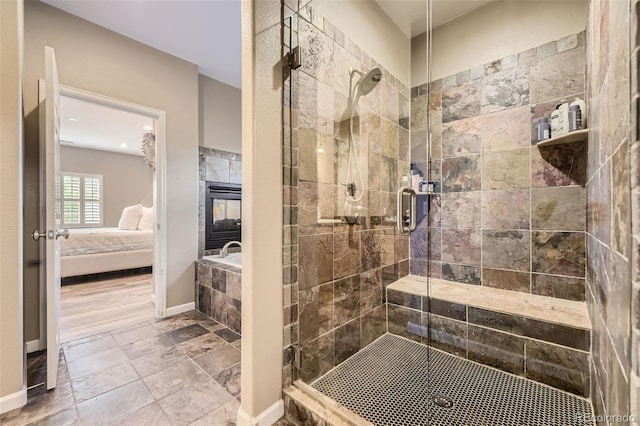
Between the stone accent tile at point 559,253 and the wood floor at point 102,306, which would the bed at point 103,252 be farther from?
the stone accent tile at point 559,253

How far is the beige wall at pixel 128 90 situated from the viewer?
202 cm

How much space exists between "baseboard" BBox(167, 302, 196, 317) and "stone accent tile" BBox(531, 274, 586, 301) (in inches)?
126

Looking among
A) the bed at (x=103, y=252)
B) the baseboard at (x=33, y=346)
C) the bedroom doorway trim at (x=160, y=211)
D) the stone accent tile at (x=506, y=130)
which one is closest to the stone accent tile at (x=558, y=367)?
the stone accent tile at (x=506, y=130)

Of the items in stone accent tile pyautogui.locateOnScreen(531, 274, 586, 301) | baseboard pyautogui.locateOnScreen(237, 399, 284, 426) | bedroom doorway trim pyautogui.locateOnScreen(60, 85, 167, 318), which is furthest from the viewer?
bedroom doorway trim pyautogui.locateOnScreen(60, 85, 167, 318)

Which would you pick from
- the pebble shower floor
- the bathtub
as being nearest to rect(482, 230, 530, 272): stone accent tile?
the pebble shower floor

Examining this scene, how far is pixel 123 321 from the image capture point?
8.41ft

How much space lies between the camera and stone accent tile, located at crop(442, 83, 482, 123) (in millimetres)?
2242

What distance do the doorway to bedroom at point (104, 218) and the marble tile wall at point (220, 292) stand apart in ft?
1.79

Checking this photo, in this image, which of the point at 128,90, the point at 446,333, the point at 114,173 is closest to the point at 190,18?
the point at 128,90

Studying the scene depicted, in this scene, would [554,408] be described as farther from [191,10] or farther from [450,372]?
[191,10]

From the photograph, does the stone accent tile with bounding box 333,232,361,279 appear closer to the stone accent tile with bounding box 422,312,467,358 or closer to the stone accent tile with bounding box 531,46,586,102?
the stone accent tile with bounding box 422,312,467,358

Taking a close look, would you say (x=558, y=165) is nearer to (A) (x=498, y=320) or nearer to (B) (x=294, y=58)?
(A) (x=498, y=320)

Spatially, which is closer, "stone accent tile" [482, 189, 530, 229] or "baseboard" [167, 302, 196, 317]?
"stone accent tile" [482, 189, 530, 229]

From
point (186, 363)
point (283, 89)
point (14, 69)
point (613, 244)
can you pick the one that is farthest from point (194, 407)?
point (14, 69)
